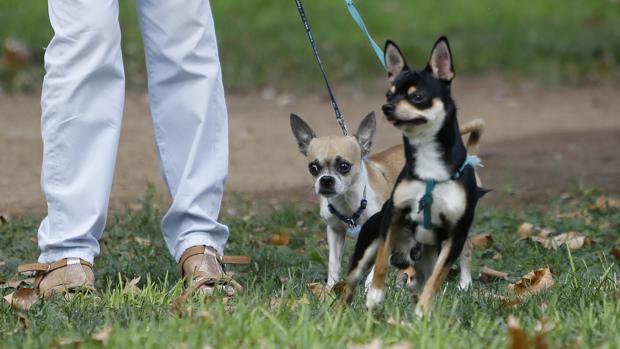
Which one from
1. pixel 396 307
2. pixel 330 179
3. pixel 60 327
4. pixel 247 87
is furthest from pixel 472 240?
pixel 247 87

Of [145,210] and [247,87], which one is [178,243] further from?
[247,87]

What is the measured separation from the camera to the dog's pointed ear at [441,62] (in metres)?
4.00

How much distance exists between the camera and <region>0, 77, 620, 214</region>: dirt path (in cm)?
784

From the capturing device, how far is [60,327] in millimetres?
3904

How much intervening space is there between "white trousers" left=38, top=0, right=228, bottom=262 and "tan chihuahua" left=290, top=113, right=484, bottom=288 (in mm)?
628

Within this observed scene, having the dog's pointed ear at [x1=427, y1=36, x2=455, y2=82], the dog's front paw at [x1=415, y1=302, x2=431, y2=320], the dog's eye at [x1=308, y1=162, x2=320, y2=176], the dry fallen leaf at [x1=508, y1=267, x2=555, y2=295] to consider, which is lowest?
the dry fallen leaf at [x1=508, y1=267, x2=555, y2=295]

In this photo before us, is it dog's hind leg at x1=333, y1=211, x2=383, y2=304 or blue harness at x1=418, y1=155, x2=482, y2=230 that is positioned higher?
blue harness at x1=418, y1=155, x2=482, y2=230

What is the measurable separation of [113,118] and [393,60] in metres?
1.25

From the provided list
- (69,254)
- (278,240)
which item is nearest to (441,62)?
(69,254)

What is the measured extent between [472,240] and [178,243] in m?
1.74

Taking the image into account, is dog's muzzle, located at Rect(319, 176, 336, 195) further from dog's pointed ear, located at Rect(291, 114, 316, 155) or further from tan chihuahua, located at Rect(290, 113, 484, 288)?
dog's pointed ear, located at Rect(291, 114, 316, 155)

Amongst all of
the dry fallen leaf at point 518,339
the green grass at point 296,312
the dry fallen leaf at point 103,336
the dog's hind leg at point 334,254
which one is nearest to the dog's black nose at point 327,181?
the dog's hind leg at point 334,254

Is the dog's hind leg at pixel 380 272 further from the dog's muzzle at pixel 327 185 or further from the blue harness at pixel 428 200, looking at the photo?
the dog's muzzle at pixel 327 185

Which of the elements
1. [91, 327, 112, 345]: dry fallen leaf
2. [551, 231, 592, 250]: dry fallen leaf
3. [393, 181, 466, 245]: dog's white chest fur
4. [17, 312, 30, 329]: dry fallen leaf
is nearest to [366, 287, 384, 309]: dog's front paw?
[393, 181, 466, 245]: dog's white chest fur
